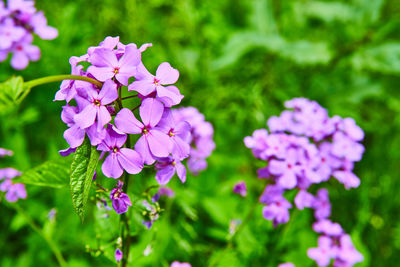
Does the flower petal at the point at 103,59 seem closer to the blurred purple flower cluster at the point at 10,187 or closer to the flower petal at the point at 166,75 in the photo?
the flower petal at the point at 166,75

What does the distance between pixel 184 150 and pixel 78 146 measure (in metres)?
0.37

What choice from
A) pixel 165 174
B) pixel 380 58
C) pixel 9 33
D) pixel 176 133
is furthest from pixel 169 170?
pixel 380 58

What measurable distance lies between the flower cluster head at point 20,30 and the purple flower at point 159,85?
1.15m

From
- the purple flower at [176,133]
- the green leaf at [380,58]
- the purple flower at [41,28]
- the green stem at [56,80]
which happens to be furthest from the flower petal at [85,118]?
the green leaf at [380,58]

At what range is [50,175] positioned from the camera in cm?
179

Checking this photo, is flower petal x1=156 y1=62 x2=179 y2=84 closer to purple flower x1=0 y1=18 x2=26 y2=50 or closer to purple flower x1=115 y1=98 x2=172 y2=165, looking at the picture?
purple flower x1=115 y1=98 x2=172 y2=165

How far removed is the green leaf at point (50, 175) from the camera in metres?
1.79

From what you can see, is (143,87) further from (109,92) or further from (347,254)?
(347,254)

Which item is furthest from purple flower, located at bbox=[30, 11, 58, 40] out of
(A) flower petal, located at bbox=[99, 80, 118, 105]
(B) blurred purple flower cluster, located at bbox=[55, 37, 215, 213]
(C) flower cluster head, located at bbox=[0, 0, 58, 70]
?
(A) flower petal, located at bbox=[99, 80, 118, 105]

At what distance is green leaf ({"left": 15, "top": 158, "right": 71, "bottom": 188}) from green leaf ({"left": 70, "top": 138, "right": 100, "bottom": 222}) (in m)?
0.51

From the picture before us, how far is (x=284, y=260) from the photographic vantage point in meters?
2.66

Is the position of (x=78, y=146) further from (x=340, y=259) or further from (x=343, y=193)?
(x=343, y=193)

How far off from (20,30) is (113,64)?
132cm

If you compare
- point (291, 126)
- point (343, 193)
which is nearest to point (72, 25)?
point (291, 126)
